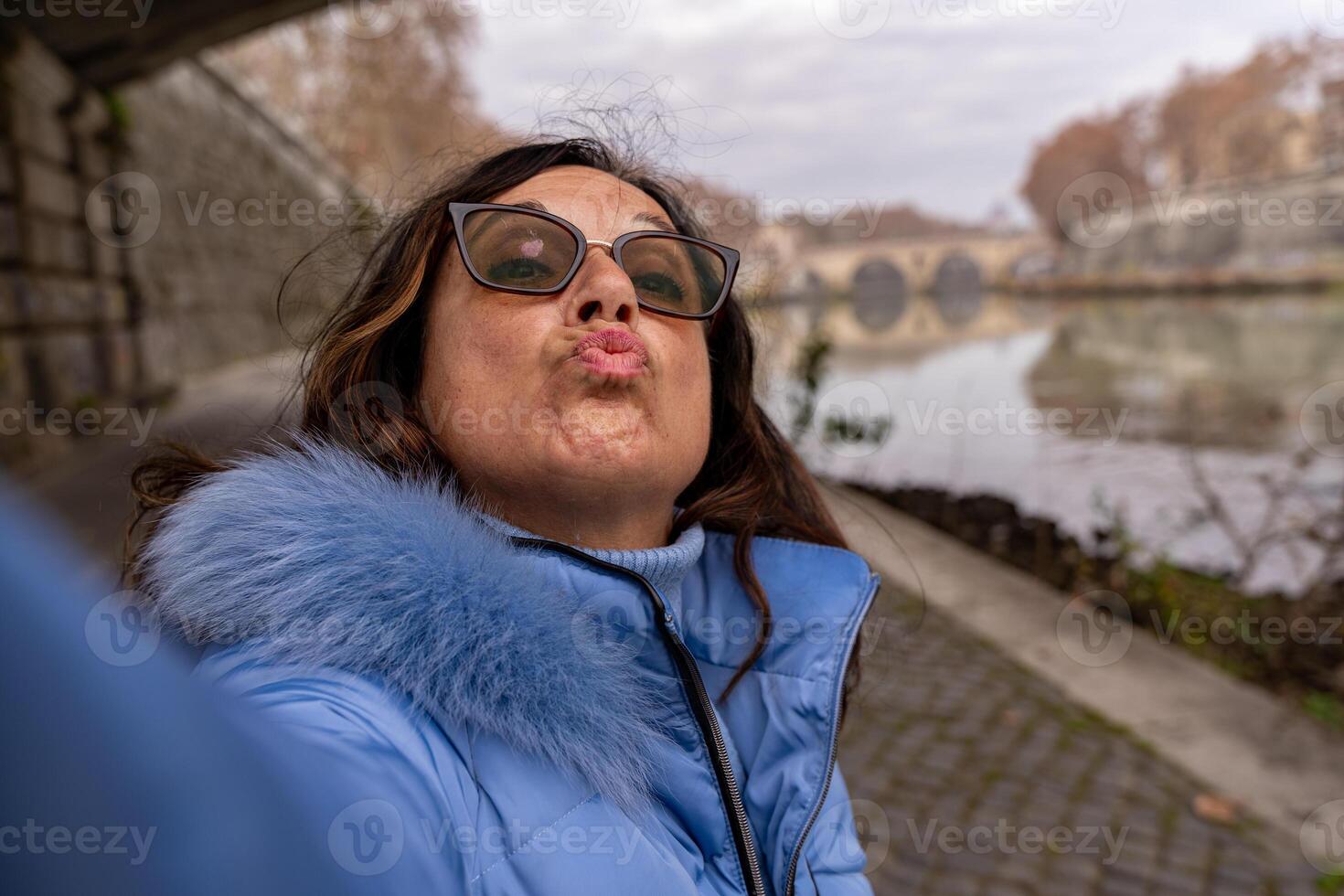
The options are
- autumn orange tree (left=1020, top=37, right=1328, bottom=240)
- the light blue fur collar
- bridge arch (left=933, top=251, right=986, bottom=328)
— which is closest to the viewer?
the light blue fur collar

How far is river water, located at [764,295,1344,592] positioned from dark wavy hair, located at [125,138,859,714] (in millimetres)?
2085

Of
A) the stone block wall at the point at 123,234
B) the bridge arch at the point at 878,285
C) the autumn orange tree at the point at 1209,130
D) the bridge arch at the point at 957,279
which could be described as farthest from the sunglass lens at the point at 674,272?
the bridge arch at the point at 957,279

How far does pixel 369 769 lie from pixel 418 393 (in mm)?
730

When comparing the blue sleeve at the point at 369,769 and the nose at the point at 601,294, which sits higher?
the nose at the point at 601,294

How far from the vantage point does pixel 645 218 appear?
5.04 feet

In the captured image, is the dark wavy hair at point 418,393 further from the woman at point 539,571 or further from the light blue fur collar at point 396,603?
the light blue fur collar at point 396,603

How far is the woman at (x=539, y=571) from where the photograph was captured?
0.92 m

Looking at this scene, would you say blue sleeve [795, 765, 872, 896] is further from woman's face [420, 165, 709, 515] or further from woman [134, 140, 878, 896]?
woman's face [420, 165, 709, 515]

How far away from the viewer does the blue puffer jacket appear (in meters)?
0.84

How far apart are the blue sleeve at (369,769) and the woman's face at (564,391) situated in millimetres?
432

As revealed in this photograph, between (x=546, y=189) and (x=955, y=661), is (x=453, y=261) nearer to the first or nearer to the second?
(x=546, y=189)

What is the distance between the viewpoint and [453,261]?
56.9 inches

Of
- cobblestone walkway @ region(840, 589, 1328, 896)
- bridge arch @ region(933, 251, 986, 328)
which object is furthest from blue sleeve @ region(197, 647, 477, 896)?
bridge arch @ region(933, 251, 986, 328)

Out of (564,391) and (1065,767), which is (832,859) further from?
(1065,767)
